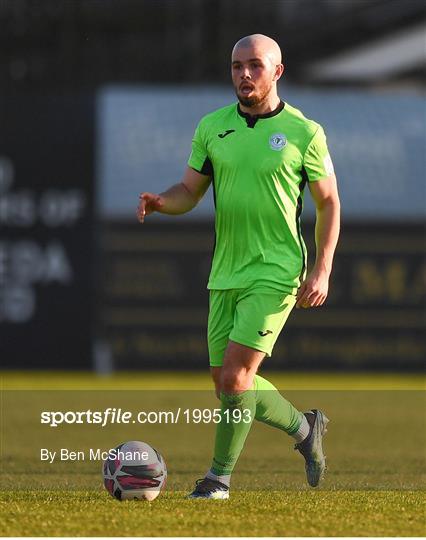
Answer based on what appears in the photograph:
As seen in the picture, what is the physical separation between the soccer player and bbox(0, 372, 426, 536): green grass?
19.2 inches

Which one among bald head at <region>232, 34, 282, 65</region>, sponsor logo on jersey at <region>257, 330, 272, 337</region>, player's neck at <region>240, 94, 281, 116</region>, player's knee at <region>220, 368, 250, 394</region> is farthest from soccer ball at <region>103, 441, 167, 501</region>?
bald head at <region>232, 34, 282, 65</region>

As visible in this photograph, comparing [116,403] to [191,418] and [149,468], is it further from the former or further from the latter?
[149,468]

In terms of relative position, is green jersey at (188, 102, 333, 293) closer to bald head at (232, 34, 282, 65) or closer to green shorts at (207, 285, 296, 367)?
green shorts at (207, 285, 296, 367)

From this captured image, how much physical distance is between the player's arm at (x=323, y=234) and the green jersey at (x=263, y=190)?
0.06m

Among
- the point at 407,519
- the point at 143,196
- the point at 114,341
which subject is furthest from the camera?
the point at 114,341

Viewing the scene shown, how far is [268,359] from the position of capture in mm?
16484

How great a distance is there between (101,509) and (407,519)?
1251mm

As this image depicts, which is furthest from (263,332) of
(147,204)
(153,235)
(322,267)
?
(153,235)

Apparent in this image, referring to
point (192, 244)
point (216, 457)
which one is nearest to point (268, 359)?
point (192, 244)

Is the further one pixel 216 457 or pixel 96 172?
pixel 96 172

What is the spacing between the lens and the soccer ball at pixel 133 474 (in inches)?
254

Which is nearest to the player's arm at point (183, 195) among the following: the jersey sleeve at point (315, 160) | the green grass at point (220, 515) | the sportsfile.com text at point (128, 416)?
the jersey sleeve at point (315, 160)

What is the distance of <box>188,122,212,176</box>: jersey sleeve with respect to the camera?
673 centimetres

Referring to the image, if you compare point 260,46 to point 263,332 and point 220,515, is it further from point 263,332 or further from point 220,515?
point 220,515
